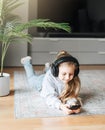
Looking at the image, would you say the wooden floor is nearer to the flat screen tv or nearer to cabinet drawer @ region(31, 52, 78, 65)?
cabinet drawer @ region(31, 52, 78, 65)

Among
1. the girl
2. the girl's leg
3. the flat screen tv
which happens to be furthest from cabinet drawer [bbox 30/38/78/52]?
the girl

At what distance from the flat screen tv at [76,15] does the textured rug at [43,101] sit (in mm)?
792

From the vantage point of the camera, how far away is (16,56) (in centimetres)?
334

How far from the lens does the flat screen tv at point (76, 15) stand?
3.46 metres

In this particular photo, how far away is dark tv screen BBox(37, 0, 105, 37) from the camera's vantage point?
136 inches

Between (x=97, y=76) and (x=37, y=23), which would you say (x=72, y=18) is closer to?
(x=97, y=76)

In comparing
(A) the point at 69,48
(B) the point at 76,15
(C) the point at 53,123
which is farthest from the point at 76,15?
(C) the point at 53,123

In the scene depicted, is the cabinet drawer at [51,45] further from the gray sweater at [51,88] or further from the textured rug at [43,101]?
the gray sweater at [51,88]

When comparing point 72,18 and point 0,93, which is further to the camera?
point 72,18

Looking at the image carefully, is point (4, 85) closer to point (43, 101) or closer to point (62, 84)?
point (43, 101)

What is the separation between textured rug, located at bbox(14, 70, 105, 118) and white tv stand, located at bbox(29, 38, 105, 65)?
1.78ft

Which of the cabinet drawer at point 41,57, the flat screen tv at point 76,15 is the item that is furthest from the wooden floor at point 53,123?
the flat screen tv at point 76,15

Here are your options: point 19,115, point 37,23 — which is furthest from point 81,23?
point 19,115

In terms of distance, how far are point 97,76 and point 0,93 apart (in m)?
1.18
